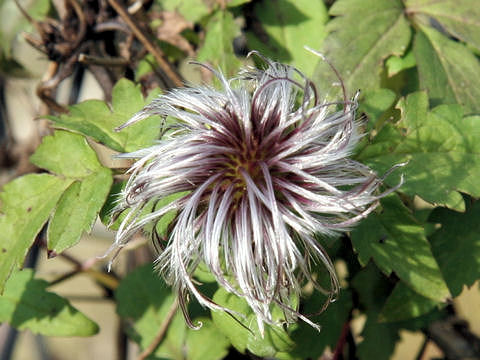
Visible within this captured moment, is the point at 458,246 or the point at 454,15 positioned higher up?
the point at 454,15

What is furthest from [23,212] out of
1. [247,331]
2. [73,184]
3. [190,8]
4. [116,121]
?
[190,8]

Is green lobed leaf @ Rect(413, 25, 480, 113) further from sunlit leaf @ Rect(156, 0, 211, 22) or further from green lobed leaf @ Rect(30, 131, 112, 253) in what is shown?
green lobed leaf @ Rect(30, 131, 112, 253)

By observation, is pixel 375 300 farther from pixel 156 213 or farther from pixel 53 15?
pixel 53 15

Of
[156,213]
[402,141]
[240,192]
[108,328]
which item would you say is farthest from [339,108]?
[108,328]

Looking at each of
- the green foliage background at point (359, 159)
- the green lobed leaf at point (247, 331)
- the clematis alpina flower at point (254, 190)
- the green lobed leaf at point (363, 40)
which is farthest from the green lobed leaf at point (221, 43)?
the green lobed leaf at point (247, 331)

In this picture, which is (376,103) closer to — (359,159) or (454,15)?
(359,159)

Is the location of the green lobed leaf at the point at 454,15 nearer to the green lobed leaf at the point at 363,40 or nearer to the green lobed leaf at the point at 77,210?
the green lobed leaf at the point at 363,40
